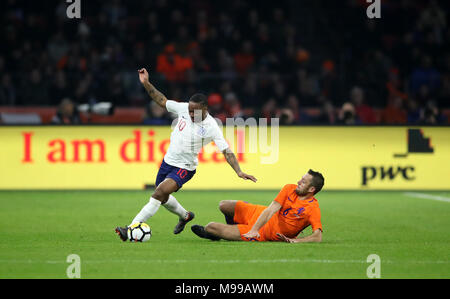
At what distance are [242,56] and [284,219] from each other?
40.6 ft

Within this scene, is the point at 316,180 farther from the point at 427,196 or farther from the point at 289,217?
the point at 427,196

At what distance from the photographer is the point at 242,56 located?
22438mm

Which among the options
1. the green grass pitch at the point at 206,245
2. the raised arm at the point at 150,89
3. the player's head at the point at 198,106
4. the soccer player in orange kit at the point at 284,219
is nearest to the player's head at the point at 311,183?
the soccer player in orange kit at the point at 284,219

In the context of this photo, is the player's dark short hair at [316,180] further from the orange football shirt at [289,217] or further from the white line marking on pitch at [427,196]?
the white line marking on pitch at [427,196]

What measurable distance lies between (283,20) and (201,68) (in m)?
3.43

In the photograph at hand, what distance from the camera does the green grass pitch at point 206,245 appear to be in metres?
8.51

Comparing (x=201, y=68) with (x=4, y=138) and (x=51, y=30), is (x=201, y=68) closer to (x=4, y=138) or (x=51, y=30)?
(x=51, y=30)

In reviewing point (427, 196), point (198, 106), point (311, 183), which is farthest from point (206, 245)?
point (427, 196)

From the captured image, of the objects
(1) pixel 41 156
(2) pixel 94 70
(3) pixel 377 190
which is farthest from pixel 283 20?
(1) pixel 41 156

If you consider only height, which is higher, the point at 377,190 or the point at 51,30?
the point at 51,30

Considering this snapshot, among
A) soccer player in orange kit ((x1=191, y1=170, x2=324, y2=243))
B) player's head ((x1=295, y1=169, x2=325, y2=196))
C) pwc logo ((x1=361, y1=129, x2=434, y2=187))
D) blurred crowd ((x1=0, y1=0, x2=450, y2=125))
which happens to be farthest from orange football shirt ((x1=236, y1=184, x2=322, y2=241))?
blurred crowd ((x1=0, y1=0, x2=450, y2=125))

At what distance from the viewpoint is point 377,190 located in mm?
18125

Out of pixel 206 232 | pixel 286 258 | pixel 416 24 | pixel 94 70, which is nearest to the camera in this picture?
pixel 286 258

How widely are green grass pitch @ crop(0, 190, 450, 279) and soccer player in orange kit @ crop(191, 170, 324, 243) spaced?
0.14 m
